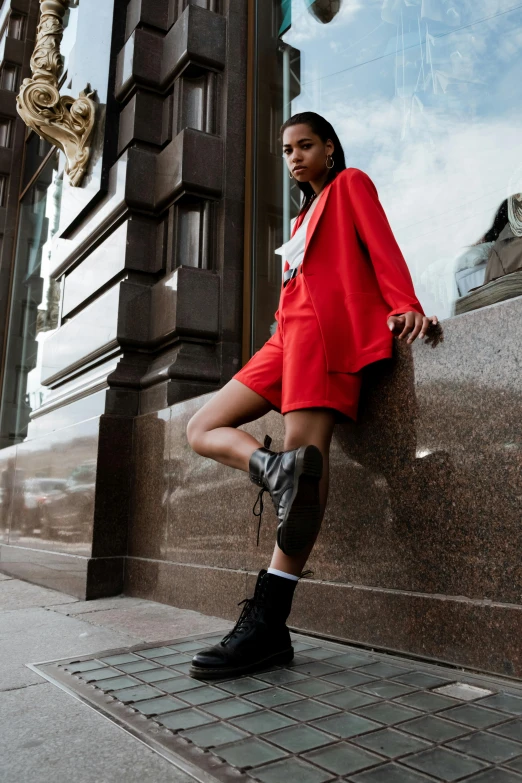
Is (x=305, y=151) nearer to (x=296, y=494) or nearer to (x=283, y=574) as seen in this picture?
(x=296, y=494)

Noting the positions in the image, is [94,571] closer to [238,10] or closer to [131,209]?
[131,209]

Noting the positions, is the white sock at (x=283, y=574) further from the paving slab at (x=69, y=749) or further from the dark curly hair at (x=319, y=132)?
the dark curly hair at (x=319, y=132)

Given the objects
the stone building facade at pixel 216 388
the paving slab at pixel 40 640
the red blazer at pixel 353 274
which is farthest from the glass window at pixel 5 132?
the red blazer at pixel 353 274

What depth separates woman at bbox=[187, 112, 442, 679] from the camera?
2.33 meters

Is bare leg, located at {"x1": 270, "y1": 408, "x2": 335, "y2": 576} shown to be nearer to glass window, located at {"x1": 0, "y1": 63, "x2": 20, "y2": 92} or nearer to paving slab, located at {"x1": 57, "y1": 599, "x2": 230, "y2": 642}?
paving slab, located at {"x1": 57, "y1": 599, "x2": 230, "y2": 642}

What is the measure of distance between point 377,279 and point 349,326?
0.21m

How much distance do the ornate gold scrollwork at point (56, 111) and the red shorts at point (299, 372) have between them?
3.40m

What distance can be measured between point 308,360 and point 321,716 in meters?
1.20

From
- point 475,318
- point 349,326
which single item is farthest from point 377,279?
point 475,318

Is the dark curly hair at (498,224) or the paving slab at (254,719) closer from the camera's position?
the paving slab at (254,719)

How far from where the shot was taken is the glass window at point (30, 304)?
789 cm

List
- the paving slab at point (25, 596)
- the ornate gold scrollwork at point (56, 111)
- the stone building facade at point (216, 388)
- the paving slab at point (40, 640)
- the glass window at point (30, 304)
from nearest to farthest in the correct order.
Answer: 1. the stone building facade at point (216, 388)
2. the paving slab at point (40, 640)
3. the paving slab at point (25, 596)
4. the ornate gold scrollwork at point (56, 111)
5. the glass window at point (30, 304)

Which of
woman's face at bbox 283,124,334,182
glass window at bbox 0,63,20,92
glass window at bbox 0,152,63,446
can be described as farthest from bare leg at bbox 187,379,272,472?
glass window at bbox 0,63,20,92

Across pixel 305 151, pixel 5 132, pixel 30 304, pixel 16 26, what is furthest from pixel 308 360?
pixel 16 26
